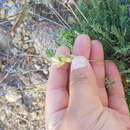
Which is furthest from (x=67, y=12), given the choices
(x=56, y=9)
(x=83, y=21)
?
(x=83, y=21)

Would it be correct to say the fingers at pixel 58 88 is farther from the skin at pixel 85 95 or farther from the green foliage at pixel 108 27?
the green foliage at pixel 108 27

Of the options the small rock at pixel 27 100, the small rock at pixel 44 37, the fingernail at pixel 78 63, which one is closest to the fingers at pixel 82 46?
the fingernail at pixel 78 63

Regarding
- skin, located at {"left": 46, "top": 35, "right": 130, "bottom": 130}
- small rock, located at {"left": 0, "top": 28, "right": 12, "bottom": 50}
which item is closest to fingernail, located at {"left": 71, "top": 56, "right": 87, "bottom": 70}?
skin, located at {"left": 46, "top": 35, "right": 130, "bottom": 130}

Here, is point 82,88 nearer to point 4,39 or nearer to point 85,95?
point 85,95

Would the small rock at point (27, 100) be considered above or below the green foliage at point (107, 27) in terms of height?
below

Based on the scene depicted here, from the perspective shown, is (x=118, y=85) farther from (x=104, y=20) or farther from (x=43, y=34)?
(x=43, y=34)

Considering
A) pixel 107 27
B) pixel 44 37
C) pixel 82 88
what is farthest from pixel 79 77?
pixel 44 37

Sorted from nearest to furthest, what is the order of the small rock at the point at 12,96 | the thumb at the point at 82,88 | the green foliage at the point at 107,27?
the thumb at the point at 82,88 → the green foliage at the point at 107,27 → the small rock at the point at 12,96
